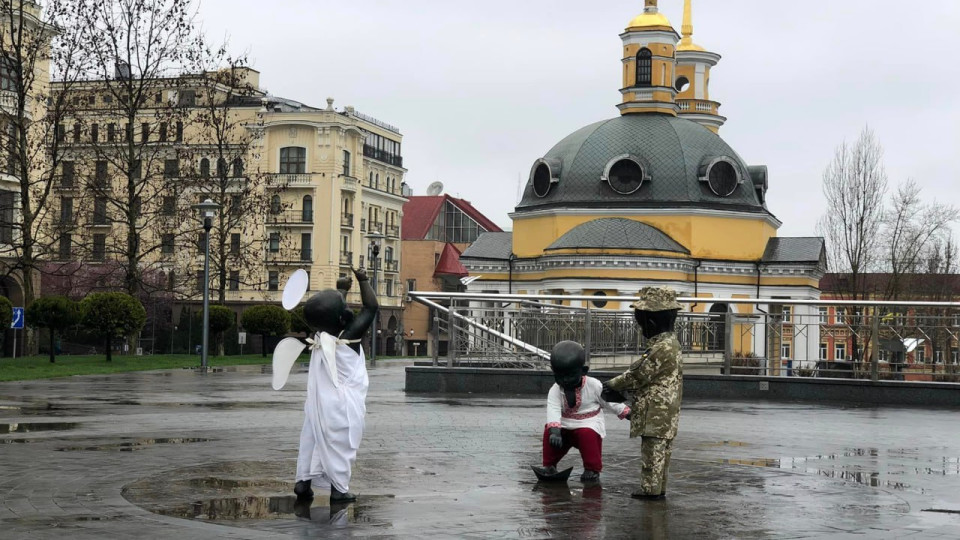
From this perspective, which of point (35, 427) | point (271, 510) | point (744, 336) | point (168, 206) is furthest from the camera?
point (168, 206)

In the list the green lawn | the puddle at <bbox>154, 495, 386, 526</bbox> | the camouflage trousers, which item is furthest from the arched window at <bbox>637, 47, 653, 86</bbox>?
the puddle at <bbox>154, 495, 386, 526</bbox>

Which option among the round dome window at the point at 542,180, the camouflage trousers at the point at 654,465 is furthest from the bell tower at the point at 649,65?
the camouflage trousers at the point at 654,465

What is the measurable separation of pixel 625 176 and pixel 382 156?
103 ft

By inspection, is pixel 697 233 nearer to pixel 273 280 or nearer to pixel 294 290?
pixel 273 280

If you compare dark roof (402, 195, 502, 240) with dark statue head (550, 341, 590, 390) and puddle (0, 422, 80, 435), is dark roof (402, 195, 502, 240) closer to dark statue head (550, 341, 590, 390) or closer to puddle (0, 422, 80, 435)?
puddle (0, 422, 80, 435)

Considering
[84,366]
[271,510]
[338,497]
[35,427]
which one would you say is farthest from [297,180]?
[271,510]

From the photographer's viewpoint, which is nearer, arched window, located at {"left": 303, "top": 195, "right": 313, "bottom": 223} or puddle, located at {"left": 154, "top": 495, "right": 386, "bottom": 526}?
puddle, located at {"left": 154, "top": 495, "right": 386, "bottom": 526}

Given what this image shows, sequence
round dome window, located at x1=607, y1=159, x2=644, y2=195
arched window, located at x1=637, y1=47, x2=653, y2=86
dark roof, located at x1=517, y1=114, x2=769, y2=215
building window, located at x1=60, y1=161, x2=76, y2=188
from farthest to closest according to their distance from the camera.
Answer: arched window, located at x1=637, y1=47, x2=653, y2=86
round dome window, located at x1=607, y1=159, x2=644, y2=195
dark roof, located at x1=517, y1=114, x2=769, y2=215
building window, located at x1=60, y1=161, x2=76, y2=188

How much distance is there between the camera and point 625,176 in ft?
229

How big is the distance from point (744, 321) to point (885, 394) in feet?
9.79

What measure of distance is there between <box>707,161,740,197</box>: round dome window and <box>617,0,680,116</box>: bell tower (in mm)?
7023

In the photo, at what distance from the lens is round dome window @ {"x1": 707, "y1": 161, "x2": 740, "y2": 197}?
6975 cm

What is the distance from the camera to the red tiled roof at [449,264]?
351 ft

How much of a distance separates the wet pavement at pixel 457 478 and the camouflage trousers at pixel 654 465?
7.0 inches
